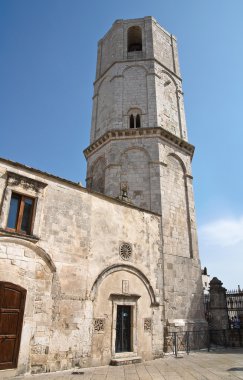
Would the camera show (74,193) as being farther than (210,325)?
No

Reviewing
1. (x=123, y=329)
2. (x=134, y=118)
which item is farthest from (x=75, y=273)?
(x=134, y=118)

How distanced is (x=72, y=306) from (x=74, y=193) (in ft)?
14.0

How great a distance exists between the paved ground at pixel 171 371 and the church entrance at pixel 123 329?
2.95ft

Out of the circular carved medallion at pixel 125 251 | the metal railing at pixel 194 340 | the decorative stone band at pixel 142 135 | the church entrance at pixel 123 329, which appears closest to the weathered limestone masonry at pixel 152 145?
the decorative stone band at pixel 142 135

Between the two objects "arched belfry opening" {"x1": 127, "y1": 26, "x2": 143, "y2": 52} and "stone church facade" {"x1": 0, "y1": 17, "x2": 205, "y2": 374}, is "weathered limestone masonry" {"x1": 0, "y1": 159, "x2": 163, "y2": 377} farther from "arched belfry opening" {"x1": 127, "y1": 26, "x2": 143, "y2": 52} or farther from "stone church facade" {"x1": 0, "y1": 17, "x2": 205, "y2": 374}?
"arched belfry opening" {"x1": 127, "y1": 26, "x2": 143, "y2": 52}

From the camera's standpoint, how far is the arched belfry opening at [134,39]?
76.8 feet

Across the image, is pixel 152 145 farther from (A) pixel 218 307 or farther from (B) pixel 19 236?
(B) pixel 19 236

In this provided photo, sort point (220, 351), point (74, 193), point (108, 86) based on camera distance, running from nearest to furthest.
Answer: point (74, 193) → point (220, 351) → point (108, 86)

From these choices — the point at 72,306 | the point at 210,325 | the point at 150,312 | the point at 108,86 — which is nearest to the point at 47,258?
the point at 72,306

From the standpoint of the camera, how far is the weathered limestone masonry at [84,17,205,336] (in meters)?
14.8

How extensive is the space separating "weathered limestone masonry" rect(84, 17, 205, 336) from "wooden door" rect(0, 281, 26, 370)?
23.2 ft

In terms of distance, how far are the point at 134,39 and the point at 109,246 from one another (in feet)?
64.3

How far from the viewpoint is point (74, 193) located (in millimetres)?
11375

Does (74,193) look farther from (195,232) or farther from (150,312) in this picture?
(195,232)
